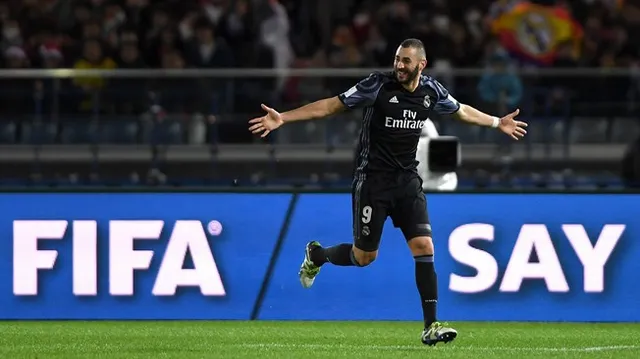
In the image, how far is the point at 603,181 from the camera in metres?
18.2

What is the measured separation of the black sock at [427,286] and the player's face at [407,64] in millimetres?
1250

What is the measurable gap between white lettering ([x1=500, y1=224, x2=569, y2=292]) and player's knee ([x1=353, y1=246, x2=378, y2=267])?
89.8 inches

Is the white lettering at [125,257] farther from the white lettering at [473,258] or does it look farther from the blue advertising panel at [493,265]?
the white lettering at [473,258]

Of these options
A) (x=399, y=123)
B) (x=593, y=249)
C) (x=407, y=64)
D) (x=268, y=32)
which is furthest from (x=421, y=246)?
(x=268, y=32)

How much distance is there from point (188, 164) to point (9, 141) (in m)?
2.07

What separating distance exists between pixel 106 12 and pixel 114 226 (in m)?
7.39

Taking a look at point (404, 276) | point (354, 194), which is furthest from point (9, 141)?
point (354, 194)

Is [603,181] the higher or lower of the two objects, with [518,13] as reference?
lower

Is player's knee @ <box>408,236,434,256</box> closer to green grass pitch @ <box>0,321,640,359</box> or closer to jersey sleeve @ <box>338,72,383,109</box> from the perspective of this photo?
green grass pitch @ <box>0,321,640,359</box>

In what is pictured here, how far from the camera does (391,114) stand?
11344 millimetres

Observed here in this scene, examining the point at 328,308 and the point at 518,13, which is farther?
the point at 518,13

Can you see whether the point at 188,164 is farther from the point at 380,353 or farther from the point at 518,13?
the point at 380,353

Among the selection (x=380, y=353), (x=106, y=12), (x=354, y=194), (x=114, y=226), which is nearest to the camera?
(x=380, y=353)

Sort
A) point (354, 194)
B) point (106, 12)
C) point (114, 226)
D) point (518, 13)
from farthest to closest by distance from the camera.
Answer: point (106, 12) < point (518, 13) < point (114, 226) < point (354, 194)
